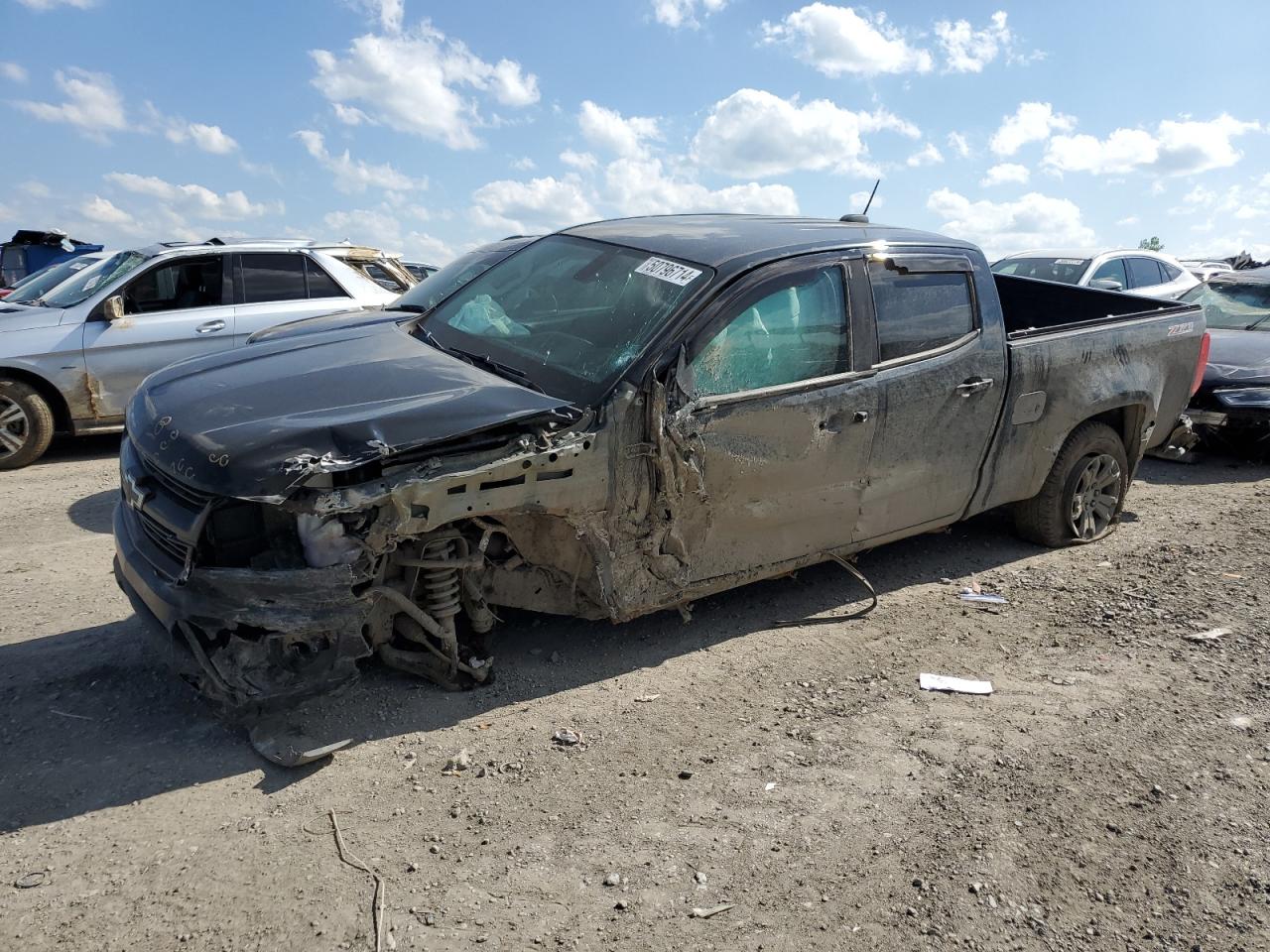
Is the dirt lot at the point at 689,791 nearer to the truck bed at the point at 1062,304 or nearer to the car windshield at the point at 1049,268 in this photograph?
the truck bed at the point at 1062,304

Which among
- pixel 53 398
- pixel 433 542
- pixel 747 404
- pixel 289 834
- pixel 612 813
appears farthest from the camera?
pixel 53 398

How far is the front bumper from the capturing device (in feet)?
9.90

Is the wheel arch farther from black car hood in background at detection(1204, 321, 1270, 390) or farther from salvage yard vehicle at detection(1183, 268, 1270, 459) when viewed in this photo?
black car hood in background at detection(1204, 321, 1270, 390)

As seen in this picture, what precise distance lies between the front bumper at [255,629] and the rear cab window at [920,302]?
2.68 metres

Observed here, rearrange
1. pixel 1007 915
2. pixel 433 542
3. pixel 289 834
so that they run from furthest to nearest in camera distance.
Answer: pixel 433 542 → pixel 289 834 → pixel 1007 915

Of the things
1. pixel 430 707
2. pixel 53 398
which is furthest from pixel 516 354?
pixel 53 398

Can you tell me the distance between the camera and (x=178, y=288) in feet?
25.6

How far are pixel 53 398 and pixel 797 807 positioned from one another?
691cm

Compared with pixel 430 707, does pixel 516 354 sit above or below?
above

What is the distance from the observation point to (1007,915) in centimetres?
266

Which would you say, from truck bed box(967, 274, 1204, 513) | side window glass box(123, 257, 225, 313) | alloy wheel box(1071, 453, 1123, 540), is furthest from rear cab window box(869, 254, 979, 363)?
side window glass box(123, 257, 225, 313)

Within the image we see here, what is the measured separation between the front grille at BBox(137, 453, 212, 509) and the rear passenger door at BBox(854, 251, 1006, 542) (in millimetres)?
2867

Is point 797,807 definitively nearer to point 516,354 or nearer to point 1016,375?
point 516,354

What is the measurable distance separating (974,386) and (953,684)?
1559 millimetres
